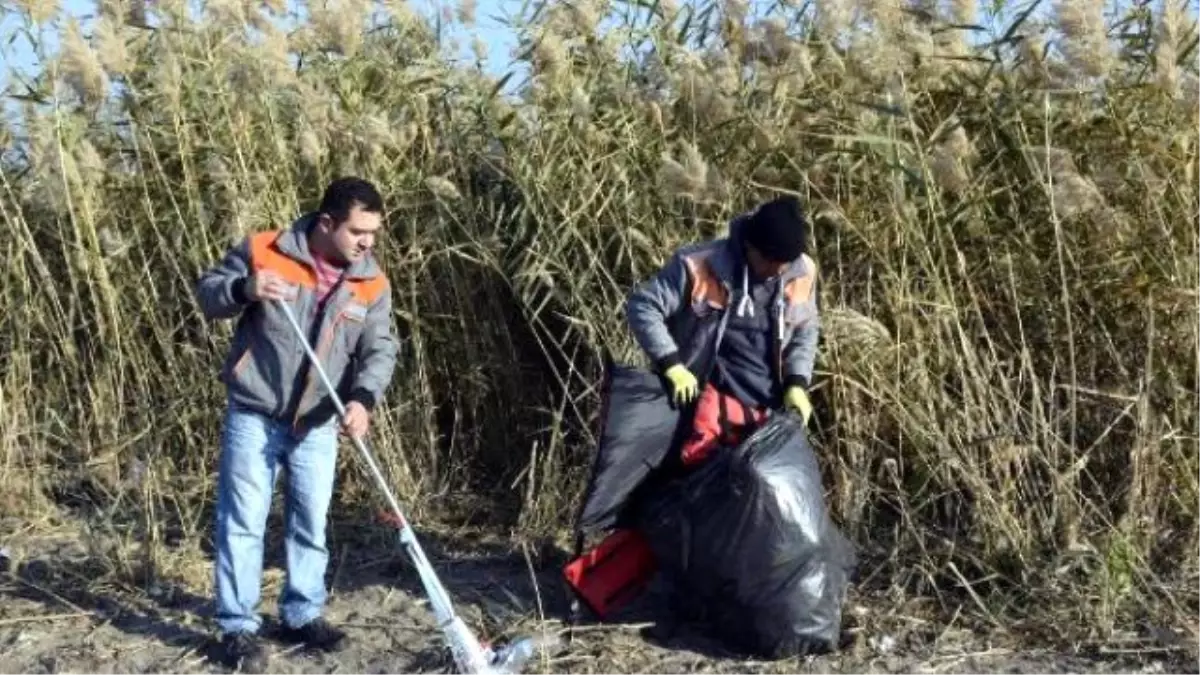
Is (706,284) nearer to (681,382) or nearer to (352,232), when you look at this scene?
(681,382)

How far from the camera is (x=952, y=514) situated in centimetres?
545

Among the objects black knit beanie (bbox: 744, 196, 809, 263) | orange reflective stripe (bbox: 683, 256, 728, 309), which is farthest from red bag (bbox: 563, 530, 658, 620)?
black knit beanie (bbox: 744, 196, 809, 263)

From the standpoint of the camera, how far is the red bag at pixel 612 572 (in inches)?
201

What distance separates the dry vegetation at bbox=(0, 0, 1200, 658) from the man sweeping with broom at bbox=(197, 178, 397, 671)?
2.52 feet

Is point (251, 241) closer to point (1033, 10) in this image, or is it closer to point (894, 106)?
point (894, 106)

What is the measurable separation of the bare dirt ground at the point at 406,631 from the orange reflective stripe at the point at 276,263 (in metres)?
1.11

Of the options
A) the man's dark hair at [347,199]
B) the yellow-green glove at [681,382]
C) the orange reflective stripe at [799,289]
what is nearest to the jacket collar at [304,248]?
the man's dark hair at [347,199]

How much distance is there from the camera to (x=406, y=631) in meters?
5.23

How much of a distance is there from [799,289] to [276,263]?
1.50 m

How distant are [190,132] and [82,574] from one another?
1.72 metres

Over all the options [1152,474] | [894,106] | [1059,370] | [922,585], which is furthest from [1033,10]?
[922,585]

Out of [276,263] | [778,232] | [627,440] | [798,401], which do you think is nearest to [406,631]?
[627,440]

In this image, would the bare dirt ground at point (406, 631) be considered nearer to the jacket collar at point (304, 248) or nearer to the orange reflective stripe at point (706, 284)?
the orange reflective stripe at point (706, 284)

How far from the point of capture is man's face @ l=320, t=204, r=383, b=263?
470 centimetres
